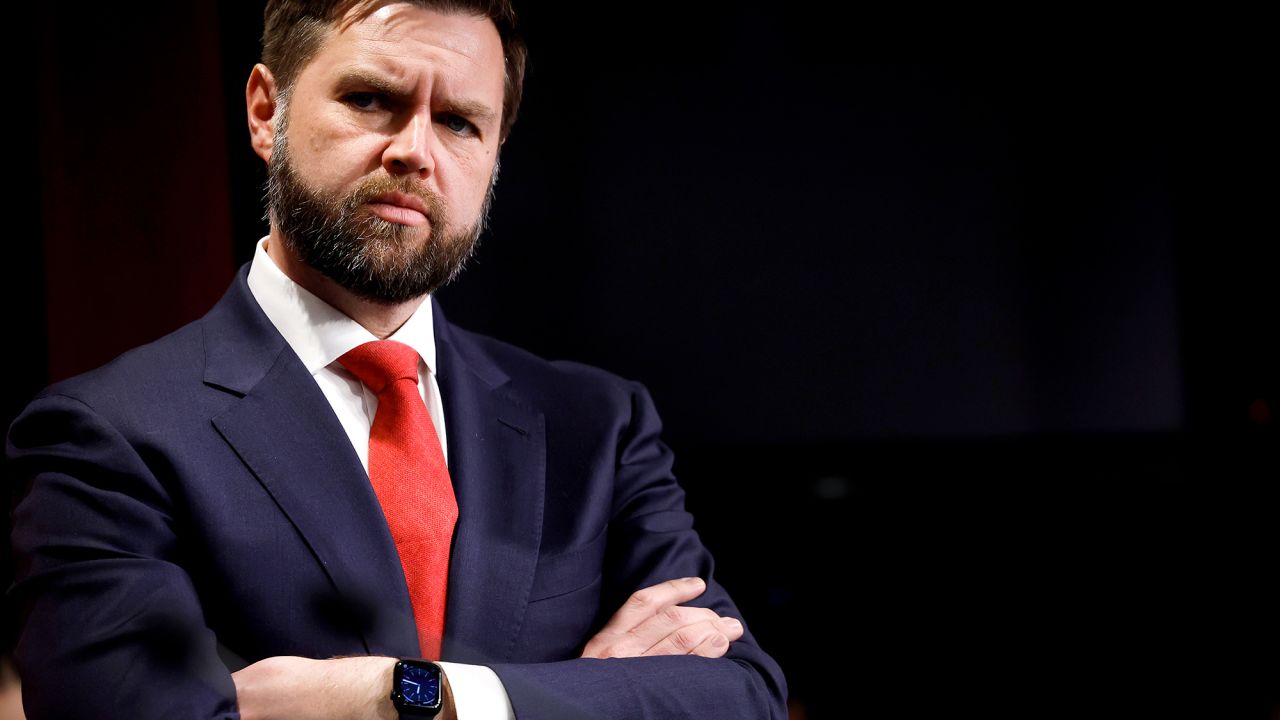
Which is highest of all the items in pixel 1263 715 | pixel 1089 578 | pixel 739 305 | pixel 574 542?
pixel 739 305

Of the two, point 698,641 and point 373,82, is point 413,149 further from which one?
point 698,641

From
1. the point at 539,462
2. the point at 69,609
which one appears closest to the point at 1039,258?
the point at 539,462

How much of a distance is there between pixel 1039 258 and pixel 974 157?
12.0 inches

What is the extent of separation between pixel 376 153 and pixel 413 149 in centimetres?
5

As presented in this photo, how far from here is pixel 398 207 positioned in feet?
5.03

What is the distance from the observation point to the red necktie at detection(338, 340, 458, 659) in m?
1.46

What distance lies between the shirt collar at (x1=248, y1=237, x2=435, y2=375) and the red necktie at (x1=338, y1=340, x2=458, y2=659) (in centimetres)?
2

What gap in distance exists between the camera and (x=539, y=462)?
5.40 ft

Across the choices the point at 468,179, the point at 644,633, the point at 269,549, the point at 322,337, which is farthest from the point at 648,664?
the point at 468,179

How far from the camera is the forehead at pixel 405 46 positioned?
152cm

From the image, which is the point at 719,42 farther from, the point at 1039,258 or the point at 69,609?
the point at 69,609

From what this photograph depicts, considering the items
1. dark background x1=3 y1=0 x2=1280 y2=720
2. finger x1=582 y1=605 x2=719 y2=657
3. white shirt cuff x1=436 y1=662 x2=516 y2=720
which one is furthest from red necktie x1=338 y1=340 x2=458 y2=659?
dark background x1=3 y1=0 x2=1280 y2=720

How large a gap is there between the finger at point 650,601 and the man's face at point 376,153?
0.53 metres

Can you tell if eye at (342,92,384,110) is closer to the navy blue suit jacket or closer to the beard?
the beard
